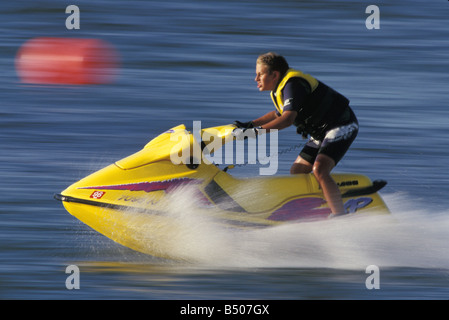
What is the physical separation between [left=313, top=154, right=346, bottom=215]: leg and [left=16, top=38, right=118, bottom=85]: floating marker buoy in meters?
7.21

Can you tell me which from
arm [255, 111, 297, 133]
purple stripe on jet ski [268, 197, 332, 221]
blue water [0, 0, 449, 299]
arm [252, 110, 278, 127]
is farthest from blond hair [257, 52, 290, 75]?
blue water [0, 0, 449, 299]

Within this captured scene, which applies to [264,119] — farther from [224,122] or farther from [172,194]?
[224,122]

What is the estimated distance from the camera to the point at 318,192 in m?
6.39

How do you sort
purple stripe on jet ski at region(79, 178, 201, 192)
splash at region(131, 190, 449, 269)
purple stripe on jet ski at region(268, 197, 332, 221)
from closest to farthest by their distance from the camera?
purple stripe on jet ski at region(79, 178, 201, 192), splash at region(131, 190, 449, 269), purple stripe on jet ski at region(268, 197, 332, 221)

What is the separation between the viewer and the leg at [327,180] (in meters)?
6.30

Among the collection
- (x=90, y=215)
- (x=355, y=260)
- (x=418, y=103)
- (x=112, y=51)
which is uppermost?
(x=112, y=51)

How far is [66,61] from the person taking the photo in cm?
1443

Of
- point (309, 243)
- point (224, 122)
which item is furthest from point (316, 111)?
point (224, 122)

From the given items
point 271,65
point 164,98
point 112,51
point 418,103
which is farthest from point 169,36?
point 271,65

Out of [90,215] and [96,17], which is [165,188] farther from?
[96,17]

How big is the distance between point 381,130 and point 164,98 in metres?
3.16

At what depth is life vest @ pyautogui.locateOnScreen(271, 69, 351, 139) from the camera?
633 centimetres

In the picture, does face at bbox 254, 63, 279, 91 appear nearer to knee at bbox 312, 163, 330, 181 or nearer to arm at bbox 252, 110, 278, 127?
arm at bbox 252, 110, 278, 127

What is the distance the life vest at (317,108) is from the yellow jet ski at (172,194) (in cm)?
43
